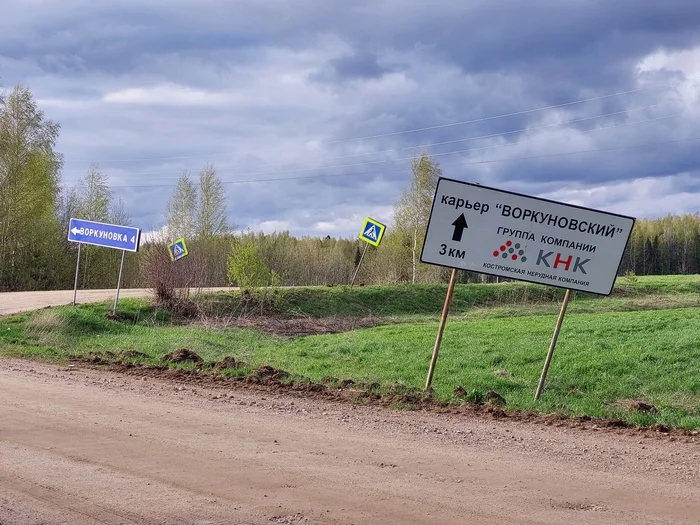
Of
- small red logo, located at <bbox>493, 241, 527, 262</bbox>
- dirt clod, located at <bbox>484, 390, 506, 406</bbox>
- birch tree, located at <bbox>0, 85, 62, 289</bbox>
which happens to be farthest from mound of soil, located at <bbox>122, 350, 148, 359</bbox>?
birch tree, located at <bbox>0, 85, 62, 289</bbox>

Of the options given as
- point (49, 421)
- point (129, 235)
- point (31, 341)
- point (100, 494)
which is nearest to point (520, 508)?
point (100, 494)

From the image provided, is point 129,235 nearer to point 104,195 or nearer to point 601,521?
point 601,521

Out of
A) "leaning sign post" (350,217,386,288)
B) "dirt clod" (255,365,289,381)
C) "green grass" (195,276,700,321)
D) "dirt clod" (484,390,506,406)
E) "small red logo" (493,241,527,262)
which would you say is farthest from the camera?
"leaning sign post" (350,217,386,288)

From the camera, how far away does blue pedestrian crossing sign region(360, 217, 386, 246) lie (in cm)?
3056

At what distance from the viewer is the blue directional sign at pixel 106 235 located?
67.9 ft

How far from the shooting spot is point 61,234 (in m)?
46.7

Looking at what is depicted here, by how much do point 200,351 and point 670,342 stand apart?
380 inches

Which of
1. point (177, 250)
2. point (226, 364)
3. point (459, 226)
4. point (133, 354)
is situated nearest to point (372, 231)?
point (177, 250)

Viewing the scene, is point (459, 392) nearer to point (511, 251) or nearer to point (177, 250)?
point (511, 251)

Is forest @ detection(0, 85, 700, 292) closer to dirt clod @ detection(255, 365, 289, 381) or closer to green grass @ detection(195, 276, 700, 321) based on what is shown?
green grass @ detection(195, 276, 700, 321)

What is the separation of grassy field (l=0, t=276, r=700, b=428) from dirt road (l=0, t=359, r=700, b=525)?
84.4 inches

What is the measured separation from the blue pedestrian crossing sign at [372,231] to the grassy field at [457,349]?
3.77 meters

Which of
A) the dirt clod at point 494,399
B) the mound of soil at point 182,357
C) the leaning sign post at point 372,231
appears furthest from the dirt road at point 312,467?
the leaning sign post at point 372,231

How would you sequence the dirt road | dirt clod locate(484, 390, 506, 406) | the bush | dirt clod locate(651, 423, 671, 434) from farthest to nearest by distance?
the bush < dirt clod locate(484, 390, 506, 406) < dirt clod locate(651, 423, 671, 434) < the dirt road
